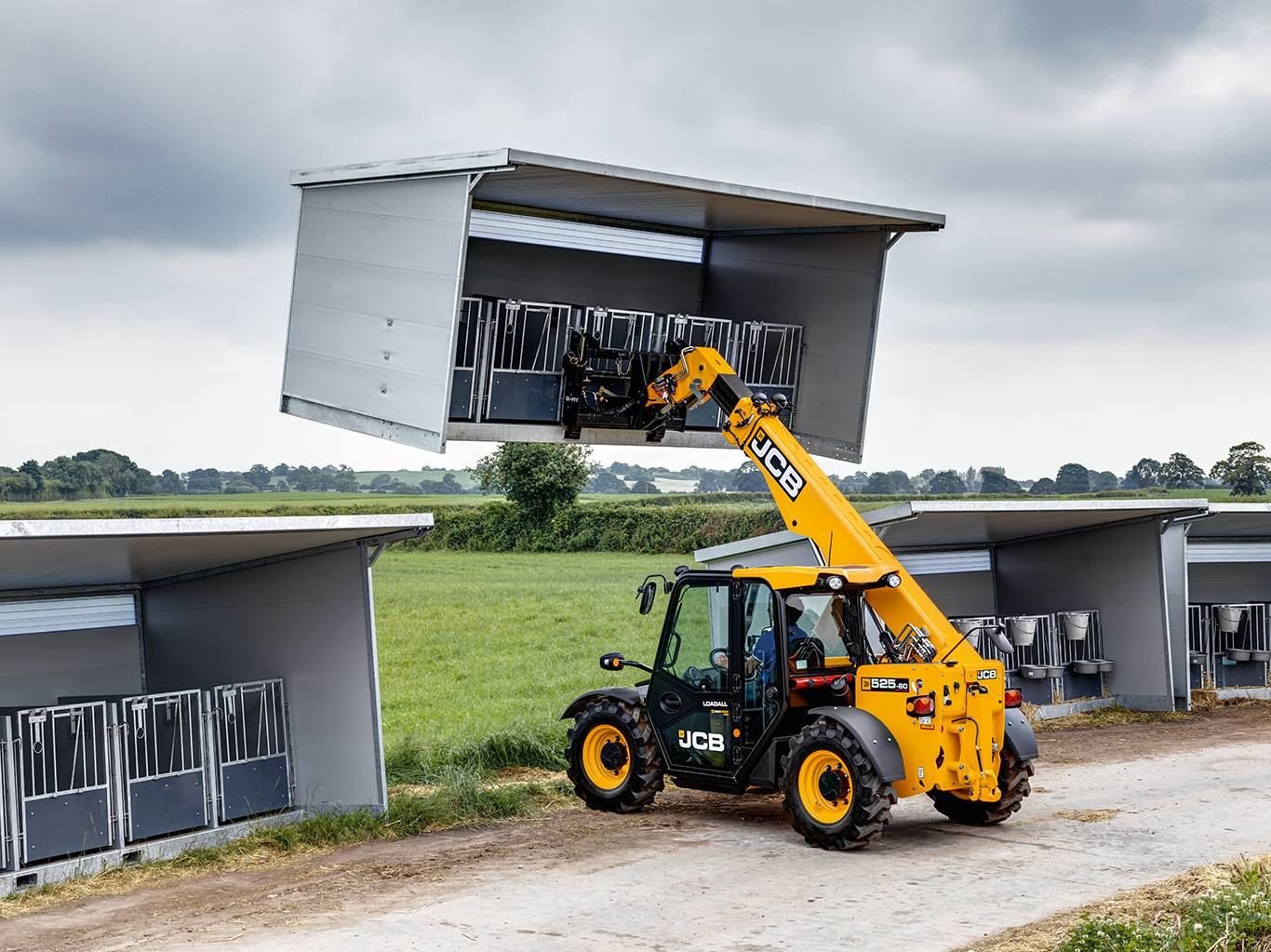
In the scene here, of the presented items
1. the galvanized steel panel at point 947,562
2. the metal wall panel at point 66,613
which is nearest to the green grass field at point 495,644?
the metal wall panel at point 66,613

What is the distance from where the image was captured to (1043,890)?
27.1 feet

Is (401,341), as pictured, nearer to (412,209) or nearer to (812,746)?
(412,209)

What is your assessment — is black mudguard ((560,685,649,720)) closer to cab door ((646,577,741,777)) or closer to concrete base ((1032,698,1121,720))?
cab door ((646,577,741,777))

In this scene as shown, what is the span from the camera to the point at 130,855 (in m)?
9.62

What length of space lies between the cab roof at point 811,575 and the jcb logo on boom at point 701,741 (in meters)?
1.23

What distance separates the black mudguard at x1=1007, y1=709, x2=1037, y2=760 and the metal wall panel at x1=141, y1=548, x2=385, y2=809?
4.61 metres

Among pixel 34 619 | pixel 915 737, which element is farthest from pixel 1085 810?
pixel 34 619

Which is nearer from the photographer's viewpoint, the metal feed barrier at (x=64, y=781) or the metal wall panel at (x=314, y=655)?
the metal feed barrier at (x=64, y=781)

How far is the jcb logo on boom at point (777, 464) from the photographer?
10.8m

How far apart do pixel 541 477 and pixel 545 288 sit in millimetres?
28264

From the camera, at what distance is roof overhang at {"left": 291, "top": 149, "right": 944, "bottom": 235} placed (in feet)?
32.2

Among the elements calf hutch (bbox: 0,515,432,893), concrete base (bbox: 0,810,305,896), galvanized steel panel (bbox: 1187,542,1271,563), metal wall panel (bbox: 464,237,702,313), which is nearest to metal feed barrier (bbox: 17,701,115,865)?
calf hutch (bbox: 0,515,432,893)

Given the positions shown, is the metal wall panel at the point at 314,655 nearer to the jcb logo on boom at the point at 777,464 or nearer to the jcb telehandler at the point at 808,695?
the jcb telehandler at the point at 808,695

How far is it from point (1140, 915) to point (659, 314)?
6.91m
